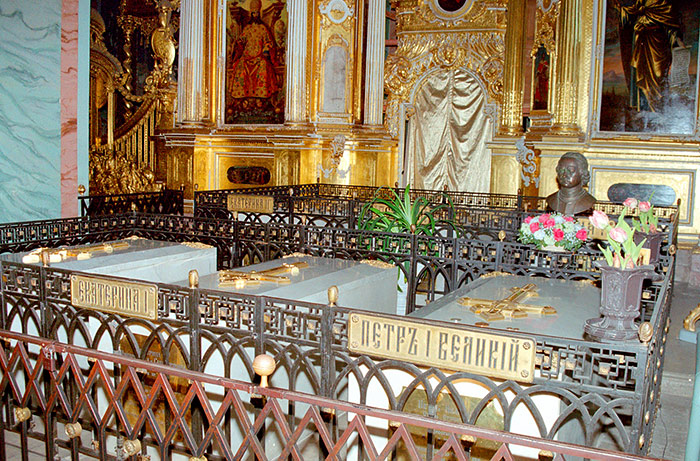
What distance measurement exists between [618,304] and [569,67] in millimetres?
9158

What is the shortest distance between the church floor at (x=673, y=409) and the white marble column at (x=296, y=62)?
8930 millimetres

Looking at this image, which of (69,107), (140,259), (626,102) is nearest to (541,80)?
(626,102)

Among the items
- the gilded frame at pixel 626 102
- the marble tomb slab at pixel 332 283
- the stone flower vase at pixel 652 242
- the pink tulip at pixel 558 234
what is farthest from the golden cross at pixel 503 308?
the gilded frame at pixel 626 102

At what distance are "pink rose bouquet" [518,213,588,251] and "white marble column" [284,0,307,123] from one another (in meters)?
8.59

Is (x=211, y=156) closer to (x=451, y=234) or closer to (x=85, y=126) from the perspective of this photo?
(x=85, y=126)

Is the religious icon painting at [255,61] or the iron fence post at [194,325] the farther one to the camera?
the religious icon painting at [255,61]

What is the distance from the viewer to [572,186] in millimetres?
7293

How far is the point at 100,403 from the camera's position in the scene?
4.30 meters

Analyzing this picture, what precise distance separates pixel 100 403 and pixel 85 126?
4301 mm

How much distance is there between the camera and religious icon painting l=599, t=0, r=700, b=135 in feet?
34.7

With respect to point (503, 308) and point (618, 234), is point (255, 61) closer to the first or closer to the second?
point (503, 308)

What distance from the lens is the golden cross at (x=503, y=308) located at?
13.0 ft

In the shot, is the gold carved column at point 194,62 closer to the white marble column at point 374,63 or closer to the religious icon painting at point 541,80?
the white marble column at point 374,63

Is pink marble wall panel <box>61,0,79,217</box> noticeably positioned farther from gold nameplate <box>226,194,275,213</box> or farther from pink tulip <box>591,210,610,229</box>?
pink tulip <box>591,210,610,229</box>
